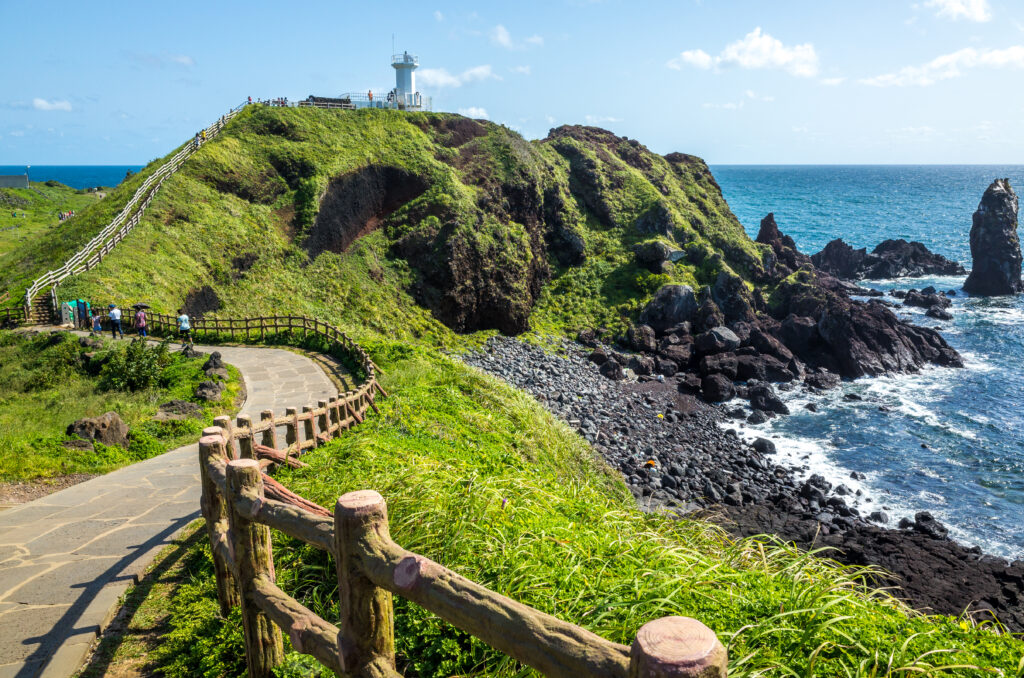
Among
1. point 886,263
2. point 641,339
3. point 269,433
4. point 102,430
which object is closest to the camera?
point 269,433

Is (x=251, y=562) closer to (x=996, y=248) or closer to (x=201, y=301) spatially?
(x=201, y=301)

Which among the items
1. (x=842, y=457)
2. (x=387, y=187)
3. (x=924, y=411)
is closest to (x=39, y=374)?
(x=387, y=187)

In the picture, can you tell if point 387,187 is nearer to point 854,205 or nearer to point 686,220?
point 686,220

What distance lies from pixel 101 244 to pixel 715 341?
112ft

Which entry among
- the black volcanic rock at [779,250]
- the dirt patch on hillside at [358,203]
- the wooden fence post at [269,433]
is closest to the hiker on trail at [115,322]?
the dirt patch on hillside at [358,203]

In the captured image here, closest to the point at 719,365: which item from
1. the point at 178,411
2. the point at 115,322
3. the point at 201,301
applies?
the point at 201,301

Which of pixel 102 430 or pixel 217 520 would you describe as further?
pixel 102 430

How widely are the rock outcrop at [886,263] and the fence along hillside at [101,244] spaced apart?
210 feet

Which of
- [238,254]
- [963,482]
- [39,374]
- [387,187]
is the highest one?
[387,187]

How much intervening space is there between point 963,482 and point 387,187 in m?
36.2

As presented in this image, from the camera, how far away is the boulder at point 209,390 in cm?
1711

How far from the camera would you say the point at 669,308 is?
42.2 meters

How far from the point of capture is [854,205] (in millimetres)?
134125

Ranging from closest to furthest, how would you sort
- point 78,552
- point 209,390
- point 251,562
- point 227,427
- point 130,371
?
1. point 251,562
2. point 227,427
3. point 78,552
4. point 209,390
5. point 130,371
